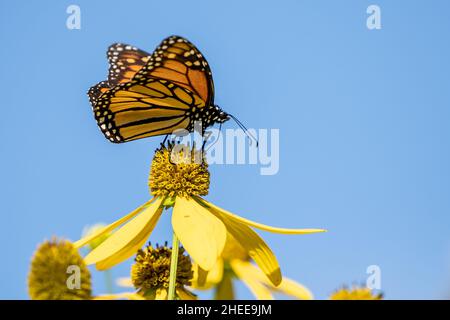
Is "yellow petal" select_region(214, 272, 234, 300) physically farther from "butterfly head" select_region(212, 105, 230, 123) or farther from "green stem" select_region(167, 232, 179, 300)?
"green stem" select_region(167, 232, 179, 300)

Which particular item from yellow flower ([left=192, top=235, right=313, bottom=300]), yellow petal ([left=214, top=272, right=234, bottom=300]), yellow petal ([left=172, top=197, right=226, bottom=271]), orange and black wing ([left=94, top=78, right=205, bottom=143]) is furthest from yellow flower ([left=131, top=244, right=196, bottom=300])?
yellow flower ([left=192, top=235, right=313, bottom=300])

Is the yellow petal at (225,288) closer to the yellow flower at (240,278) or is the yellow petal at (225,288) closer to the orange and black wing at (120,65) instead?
the yellow flower at (240,278)

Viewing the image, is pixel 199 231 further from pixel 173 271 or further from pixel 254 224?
pixel 173 271
